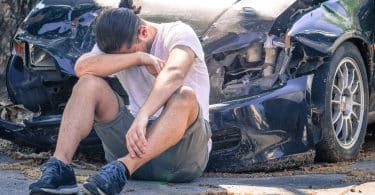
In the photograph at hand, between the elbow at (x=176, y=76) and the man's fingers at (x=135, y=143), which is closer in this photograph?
the man's fingers at (x=135, y=143)

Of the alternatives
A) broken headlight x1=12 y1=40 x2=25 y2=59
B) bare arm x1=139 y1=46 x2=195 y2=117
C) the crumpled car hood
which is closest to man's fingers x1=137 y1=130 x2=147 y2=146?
bare arm x1=139 y1=46 x2=195 y2=117

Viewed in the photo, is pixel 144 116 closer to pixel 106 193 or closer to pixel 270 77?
pixel 106 193

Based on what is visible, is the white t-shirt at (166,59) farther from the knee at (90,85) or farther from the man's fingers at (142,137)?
the man's fingers at (142,137)

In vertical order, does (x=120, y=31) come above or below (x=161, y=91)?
above

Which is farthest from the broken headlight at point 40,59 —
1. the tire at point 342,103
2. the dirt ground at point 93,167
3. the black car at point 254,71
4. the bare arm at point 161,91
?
the tire at point 342,103

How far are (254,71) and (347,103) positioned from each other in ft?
3.02

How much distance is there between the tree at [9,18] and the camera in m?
7.52

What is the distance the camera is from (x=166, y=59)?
4531mm

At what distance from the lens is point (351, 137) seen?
576 cm

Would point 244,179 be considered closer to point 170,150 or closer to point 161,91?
point 170,150

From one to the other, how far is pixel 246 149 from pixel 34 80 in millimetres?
1630

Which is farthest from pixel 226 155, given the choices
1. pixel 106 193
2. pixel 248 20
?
pixel 106 193

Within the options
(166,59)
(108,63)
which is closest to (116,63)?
(108,63)

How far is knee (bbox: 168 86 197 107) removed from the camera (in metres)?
4.11
